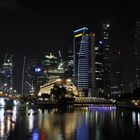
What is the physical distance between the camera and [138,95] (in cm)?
15138

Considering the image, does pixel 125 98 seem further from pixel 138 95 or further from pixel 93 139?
pixel 93 139

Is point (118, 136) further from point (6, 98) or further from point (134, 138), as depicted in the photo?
point (6, 98)

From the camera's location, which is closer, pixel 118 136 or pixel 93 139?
pixel 93 139

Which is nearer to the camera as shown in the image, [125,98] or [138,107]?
[138,107]

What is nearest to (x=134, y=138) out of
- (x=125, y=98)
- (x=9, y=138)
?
(x=9, y=138)

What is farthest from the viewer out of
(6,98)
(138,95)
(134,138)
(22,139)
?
(6,98)

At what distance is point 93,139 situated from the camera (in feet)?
142

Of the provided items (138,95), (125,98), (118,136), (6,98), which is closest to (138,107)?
(138,95)

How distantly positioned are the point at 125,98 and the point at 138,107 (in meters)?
25.0

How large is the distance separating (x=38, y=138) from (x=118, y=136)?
1012cm

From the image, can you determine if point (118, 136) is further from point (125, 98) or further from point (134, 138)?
point (125, 98)

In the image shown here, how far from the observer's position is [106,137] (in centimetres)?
4503

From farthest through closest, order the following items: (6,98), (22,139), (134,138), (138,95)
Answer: (6,98) < (138,95) < (134,138) < (22,139)

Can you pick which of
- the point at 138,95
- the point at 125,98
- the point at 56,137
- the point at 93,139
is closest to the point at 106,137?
the point at 93,139
